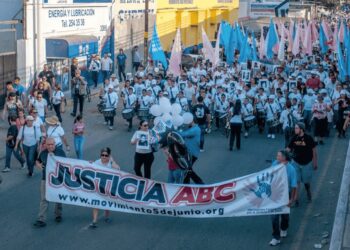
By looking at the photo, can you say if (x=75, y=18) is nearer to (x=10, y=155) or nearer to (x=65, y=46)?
(x=65, y=46)

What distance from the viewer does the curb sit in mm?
10773

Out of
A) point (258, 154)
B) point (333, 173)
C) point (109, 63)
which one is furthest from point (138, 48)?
point (333, 173)

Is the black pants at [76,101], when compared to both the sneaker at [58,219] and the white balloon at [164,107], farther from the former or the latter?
the sneaker at [58,219]

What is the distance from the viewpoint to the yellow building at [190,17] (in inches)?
1778

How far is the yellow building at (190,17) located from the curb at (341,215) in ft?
98.9

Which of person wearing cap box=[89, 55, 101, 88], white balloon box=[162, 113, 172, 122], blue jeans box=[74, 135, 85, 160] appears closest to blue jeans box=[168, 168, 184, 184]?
white balloon box=[162, 113, 172, 122]

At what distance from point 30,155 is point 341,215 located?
6808 mm

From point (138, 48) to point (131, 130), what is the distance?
16490 millimetres

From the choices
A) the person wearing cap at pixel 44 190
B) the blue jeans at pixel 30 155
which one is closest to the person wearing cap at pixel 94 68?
the blue jeans at pixel 30 155

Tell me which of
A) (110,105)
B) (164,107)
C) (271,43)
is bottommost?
(110,105)

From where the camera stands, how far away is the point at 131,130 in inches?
867

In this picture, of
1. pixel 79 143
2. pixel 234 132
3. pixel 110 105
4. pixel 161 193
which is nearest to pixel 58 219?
pixel 161 193

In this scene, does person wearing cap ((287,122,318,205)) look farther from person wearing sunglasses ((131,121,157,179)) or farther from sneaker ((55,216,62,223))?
sneaker ((55,216,62,223))

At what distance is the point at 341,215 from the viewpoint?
39.5ft
